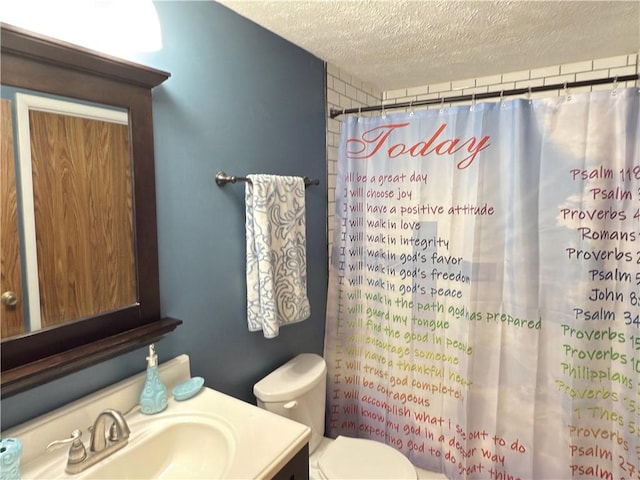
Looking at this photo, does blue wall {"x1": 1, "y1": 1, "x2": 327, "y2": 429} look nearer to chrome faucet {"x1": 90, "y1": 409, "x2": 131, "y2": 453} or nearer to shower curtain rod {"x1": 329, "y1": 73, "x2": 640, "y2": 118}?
chrome faucet {"x1": 90, "y1": 409, "x2": 131, "y2": 453}

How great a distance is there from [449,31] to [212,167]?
3.86ft

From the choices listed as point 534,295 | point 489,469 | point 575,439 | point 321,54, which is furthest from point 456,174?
point 489,469

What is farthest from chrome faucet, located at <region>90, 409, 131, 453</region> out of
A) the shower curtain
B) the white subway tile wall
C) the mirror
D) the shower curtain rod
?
the shower curtain rod

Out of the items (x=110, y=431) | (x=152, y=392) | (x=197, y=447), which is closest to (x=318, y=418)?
(x=197, y=447)

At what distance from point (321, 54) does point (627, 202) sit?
1.50m

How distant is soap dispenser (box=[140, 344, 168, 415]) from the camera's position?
45.1 inches

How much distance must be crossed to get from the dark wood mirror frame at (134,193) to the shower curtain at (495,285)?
1.10 m

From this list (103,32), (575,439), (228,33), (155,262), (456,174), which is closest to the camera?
(103,32)

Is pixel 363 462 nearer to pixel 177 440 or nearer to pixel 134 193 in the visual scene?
pixel 177 440

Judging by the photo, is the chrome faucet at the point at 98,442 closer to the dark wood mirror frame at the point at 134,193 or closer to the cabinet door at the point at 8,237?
the dark wood mirror frame at the point at 134,193

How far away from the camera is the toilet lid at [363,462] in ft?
5.09

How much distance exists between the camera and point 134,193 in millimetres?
1142

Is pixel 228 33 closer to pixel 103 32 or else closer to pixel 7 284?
pixel 103 32

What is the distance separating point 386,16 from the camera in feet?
4.77
